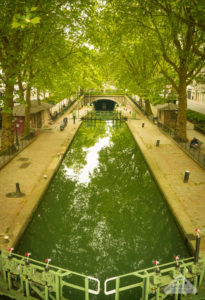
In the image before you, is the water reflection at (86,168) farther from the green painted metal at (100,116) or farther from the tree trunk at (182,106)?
the green painted metal at (100,116)

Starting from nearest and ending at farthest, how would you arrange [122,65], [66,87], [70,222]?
1. [70,222]
2. [66,87]
3. [122,65]

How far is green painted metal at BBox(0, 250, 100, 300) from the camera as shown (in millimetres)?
7668

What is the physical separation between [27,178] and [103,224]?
6465 mm

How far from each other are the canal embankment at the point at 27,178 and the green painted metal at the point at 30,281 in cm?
178

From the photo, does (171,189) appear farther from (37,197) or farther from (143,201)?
(37,197)

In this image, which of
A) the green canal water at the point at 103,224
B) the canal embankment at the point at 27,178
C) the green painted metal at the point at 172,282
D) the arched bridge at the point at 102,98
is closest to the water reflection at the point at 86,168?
the green canal water at the point at 103,224

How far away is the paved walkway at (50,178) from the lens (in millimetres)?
11938

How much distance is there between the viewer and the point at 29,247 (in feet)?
36.2

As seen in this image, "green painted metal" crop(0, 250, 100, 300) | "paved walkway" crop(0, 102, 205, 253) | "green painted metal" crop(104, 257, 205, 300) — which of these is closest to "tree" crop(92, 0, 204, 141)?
"paved walkway" crop(0, 102, 205, 253)

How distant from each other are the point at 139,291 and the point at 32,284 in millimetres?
3563

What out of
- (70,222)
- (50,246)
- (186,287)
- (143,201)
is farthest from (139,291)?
(143,201)

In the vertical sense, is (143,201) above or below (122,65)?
below

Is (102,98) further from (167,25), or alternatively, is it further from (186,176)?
(186,176)

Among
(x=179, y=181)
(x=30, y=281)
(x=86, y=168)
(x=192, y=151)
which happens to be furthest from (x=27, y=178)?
(x=192, y=151)
